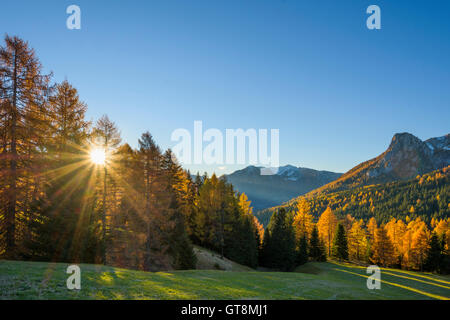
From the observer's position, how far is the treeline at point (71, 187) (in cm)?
1731

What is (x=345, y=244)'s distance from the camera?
56.1 metres

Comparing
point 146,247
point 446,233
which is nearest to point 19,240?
point 146,247

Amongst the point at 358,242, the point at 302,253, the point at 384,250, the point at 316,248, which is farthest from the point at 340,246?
the point at 302,253

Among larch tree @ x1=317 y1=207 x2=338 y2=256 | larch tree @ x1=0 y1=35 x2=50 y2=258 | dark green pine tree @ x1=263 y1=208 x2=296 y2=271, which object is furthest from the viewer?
larch tree @ x1=317 y1=207 x2=338 y2=256

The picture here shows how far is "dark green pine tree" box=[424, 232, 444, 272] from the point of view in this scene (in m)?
51.8

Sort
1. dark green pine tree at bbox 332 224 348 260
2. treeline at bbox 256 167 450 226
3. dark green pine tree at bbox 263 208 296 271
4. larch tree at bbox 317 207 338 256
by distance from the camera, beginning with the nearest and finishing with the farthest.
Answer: dark green pine tree at bbox 263 208 296 271
dark green pine tree at bbox 332 224 348 260
larch tree at bbox 317 207 338 256
treeline at bbox 256 167 450 226

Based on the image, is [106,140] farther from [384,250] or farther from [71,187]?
[384,250]

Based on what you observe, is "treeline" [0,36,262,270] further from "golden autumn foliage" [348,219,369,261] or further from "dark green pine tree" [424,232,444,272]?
"dark green pine tree" [424,232,444,272]

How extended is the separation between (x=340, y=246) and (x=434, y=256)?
20129 mm

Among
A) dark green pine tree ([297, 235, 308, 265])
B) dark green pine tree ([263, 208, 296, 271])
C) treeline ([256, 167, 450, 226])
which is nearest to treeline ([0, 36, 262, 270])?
dark green pine tree ([263, 208, 296, 271])

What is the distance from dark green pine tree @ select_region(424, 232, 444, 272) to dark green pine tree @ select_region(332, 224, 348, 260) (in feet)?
58.4

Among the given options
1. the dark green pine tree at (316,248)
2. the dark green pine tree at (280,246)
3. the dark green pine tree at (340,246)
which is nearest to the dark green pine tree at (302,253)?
the dark green pine tree at (280,246)

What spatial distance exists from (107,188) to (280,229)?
3665 centimetres

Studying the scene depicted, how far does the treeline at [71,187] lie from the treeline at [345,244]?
80.4 ft
